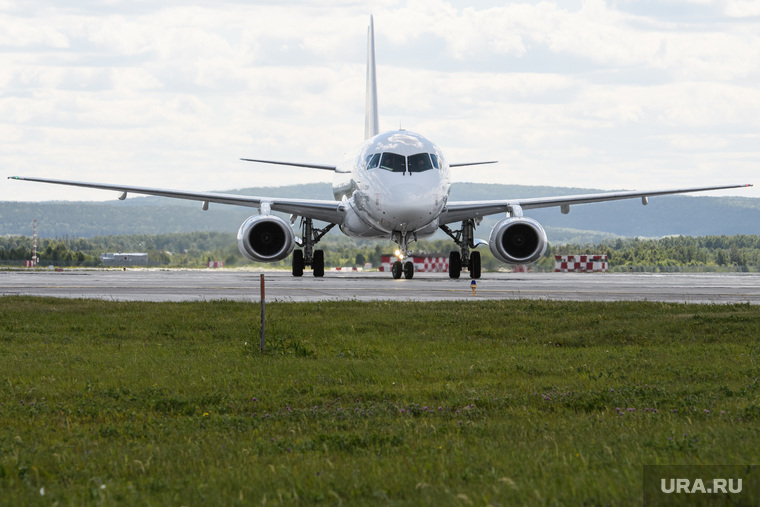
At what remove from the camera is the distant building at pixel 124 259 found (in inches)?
2798

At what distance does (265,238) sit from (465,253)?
8.34 meters

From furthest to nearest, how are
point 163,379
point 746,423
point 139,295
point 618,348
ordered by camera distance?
1. point 139,295
2. point 618,348
3. point 163,379
4. point 746,423

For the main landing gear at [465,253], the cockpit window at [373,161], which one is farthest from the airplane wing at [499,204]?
the cockpit window at [373,161]

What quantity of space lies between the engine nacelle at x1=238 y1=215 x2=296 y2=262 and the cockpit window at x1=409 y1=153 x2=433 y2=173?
5.33 metres

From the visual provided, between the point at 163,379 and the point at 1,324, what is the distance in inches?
289

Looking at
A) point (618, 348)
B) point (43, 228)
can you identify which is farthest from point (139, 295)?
point (43, 228)

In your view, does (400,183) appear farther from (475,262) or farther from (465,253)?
(465,253)

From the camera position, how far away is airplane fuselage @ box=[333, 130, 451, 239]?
32.1 m

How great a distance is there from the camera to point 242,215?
42688 mm

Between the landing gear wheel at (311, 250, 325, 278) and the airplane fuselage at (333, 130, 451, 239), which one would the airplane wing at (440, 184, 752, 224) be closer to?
the airplane fuselage at (333, 130, 451, 239)

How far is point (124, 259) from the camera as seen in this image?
77625mm

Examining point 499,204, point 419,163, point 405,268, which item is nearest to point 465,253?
point 405,268

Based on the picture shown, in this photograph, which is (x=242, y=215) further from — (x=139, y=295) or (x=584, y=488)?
(x=584, y=488)

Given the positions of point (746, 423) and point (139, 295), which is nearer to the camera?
point (746, 423)
